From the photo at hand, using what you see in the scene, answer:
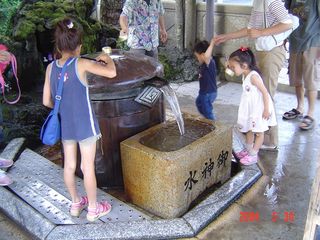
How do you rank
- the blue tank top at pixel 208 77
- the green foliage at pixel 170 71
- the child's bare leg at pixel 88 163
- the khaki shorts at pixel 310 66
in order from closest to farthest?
1. the child's bare leg at pixel 88 163
2. the blue tank top at pixel 208 77
3. the khaki shorts at pixel 310 66
4. the green foliage at pixel 170 71

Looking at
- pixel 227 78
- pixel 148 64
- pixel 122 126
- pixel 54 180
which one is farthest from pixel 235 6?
pixel 54 180

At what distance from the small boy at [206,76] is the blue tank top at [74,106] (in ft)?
6.24

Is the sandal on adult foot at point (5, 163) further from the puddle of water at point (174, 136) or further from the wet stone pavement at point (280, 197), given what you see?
the wet stone pavement at point (280, 197)

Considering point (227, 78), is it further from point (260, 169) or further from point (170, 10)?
point (260, 169)

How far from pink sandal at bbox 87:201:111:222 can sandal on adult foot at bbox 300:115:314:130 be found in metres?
2.99

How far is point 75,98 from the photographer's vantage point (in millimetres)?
3051

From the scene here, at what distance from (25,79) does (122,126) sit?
12.7ft

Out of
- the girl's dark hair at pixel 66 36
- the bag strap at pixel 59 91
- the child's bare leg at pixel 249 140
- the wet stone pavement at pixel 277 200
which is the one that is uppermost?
the girl's dark hair at pixel 66 36

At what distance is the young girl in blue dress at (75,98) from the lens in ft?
9.77

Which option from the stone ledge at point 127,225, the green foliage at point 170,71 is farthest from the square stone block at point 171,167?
the green foliage at point 170,71

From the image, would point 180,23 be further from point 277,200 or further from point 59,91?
point 59,91

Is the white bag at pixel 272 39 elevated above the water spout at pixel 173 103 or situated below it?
above

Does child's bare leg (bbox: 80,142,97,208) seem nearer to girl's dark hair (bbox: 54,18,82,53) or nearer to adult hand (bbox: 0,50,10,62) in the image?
girl's dark hair (bbox: 54,18,82,53)

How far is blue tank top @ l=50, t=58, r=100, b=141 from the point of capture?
118 inches
